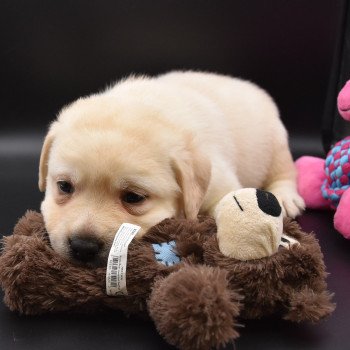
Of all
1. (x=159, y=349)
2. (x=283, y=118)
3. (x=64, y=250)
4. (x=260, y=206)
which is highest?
(x=260, y=206)

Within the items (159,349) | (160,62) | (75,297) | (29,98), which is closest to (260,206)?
(159,349)

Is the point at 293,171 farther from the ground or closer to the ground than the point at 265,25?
closer to the ground

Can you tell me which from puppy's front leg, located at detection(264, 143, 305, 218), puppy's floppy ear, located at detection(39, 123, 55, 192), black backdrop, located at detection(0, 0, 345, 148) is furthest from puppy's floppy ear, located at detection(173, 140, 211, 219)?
black backdrop, located at detection(0, 0, 345, 148)

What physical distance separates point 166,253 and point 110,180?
36 centimetres

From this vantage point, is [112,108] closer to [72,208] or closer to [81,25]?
[72,208]

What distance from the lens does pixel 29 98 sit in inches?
180

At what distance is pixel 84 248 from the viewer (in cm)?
210

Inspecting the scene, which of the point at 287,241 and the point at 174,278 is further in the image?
the point at 287,241

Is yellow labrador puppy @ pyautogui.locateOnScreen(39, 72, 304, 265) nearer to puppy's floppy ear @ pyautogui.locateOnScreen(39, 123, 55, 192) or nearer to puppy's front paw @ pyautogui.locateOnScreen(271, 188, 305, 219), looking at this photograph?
puppy's floppy ear @ pyautogui.locateOnScreen(39, 123, 55, 192)

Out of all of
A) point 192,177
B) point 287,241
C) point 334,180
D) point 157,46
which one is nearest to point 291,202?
point 334,180

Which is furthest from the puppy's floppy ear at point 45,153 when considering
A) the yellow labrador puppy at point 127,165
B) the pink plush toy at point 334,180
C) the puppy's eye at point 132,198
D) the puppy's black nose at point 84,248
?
the pink plush toy at point 334,180

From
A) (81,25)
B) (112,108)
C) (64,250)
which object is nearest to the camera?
(64,250)

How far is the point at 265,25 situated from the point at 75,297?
3.01 meters

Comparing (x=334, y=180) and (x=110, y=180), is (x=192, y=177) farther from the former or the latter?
(x=334, y=180)
